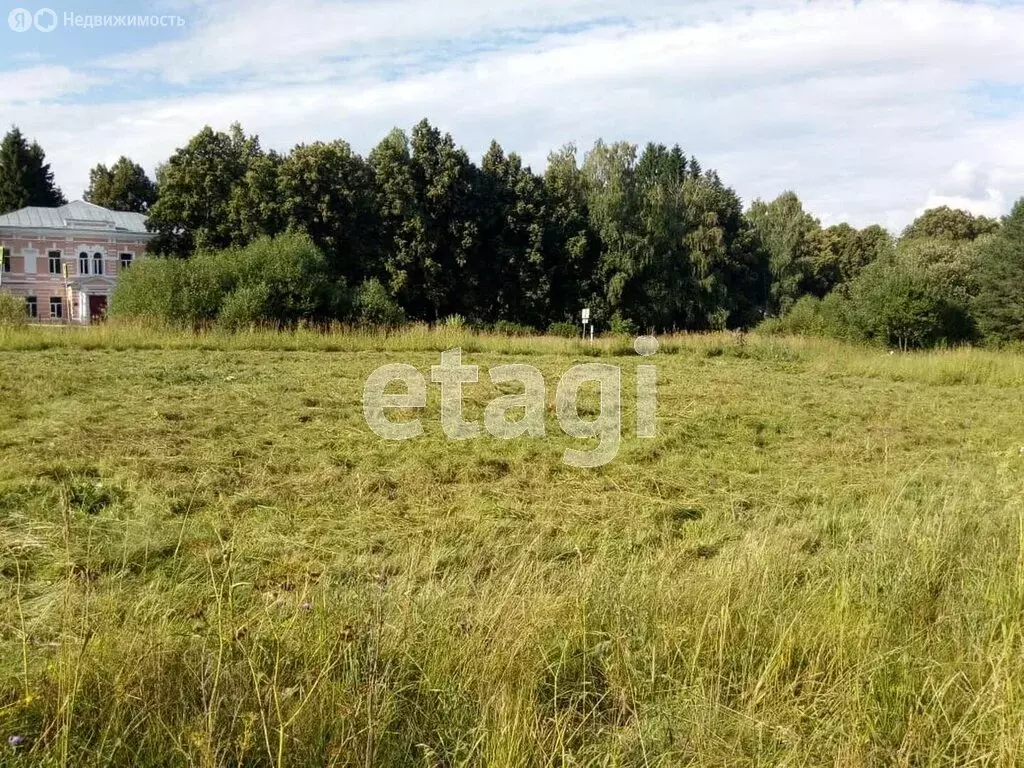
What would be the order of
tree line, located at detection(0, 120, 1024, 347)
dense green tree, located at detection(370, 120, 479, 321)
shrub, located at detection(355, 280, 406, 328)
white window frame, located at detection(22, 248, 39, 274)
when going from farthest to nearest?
white window frame, located at detection(22, 248, 39, 274) → dense green tree, located at detection(370, 120, 479, 321) → tree line, located at detection(0, 120, 1024, 347) → shrub, located at detection(355, 280, 406, 328)

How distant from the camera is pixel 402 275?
2886 centimetres

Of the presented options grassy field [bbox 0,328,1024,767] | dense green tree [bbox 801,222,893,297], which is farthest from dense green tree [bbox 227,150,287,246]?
dense green tree [bbox 801,222,893,297]

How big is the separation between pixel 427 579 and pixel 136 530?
1.58 meters

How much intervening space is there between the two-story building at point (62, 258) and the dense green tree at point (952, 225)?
42.7 metres

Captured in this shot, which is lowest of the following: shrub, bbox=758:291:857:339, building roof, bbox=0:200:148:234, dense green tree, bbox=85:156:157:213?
shrub, bbox=758:291:857:339

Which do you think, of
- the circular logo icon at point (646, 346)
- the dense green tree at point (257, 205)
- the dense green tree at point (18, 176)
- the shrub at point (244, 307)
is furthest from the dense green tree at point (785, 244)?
the dense green tree at point (18, 176)

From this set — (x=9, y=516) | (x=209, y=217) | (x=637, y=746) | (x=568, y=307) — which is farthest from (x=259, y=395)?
(x=568, y=307)

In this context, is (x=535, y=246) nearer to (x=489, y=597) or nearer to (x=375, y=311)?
(x=375, y=311)

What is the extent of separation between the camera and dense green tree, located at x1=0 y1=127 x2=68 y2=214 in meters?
44.2

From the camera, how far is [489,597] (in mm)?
3041

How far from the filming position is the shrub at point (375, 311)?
20.5 metres

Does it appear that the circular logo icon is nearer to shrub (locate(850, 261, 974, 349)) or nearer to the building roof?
shrub (locate(850, 261, 974, 349))

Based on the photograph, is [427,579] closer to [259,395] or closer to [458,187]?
[259,395]

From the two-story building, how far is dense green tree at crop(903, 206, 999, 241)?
42.7 metres
